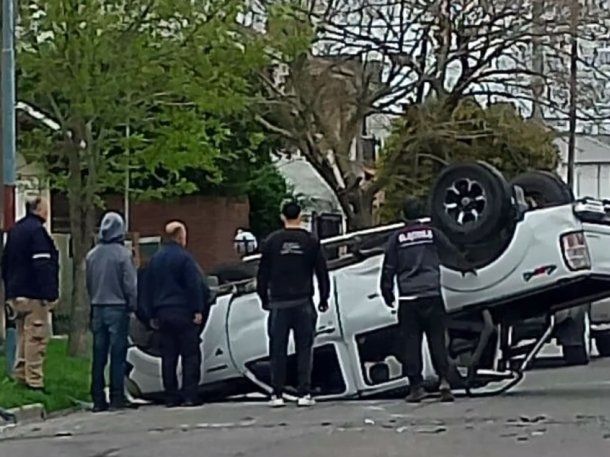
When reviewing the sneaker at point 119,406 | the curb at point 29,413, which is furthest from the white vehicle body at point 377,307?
the curb at point 29,413

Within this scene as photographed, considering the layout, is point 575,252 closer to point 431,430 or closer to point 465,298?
point 465,298

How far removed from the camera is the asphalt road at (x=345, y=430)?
1080cm

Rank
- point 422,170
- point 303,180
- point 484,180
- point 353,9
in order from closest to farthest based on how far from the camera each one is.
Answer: point 484,180, point 353,9, point 422,170, point 303,180

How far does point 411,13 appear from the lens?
103ft

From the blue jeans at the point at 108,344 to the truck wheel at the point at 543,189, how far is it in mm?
3825

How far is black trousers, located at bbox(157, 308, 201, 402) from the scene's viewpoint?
1483 cm

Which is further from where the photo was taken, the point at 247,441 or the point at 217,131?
the point at 217,131

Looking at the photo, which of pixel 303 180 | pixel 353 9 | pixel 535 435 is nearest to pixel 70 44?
pixel 535 435

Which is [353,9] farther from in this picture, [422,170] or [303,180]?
[303,180]

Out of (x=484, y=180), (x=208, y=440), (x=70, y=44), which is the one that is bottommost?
(x=208, y=440)

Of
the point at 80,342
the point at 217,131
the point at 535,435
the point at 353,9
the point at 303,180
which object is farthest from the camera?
the point at 303,180

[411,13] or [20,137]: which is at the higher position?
[411,13]

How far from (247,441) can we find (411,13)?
2084 centimetres

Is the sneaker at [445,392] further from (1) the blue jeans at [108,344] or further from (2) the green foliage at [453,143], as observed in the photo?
(2) the green foliage at [453,143]
